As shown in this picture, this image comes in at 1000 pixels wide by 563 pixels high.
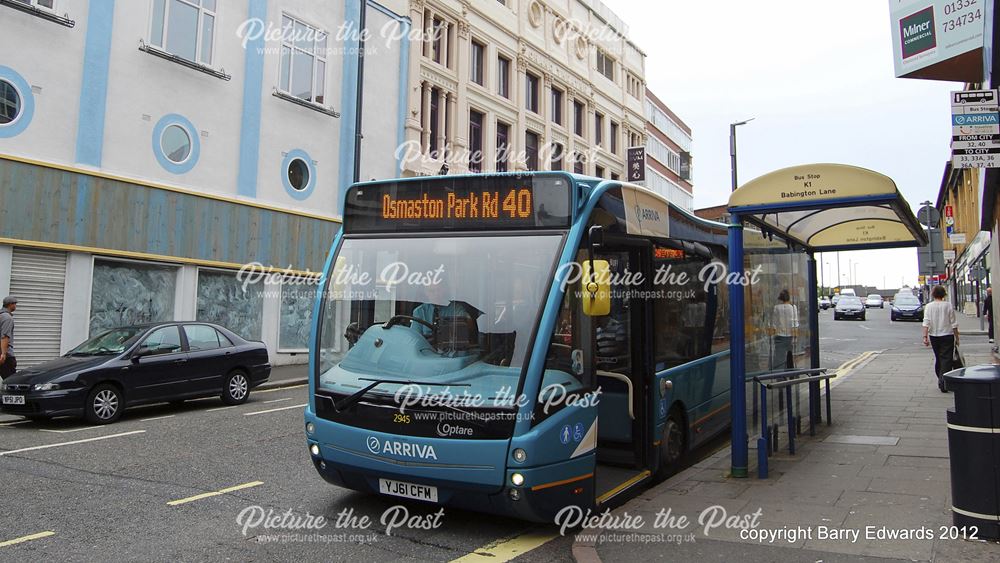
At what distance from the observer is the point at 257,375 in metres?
12.9

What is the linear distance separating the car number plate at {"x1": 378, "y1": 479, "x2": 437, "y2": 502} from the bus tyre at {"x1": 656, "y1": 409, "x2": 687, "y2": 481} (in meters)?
2.59

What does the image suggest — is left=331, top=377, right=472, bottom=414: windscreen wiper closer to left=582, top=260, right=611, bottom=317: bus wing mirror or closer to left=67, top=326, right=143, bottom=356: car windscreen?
left=582, top=260, right=611, bottom=317: bus wing mirror

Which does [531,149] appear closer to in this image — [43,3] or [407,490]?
[43,3]

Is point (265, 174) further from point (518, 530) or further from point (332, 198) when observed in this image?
point (518, 530)

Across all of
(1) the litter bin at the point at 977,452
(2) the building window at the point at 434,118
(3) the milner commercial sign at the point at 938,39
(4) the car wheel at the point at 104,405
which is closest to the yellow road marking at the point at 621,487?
(1) the litter bin at the point at 977,452

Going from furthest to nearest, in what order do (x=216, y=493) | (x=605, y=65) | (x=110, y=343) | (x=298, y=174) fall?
(x=605, y=65) < (x=298, y=174) < (x=110, y=343) < (x=216, y=493)

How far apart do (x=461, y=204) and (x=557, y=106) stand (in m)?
30.4

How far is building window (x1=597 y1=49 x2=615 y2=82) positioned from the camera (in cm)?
3909

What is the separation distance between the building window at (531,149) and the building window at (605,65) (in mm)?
8720

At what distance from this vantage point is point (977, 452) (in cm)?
463

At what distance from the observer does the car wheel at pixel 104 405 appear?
10094 mm

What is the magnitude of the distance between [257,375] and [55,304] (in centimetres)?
507

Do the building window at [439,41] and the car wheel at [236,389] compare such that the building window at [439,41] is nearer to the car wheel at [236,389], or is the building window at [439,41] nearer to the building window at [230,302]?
the building window at [230,302]

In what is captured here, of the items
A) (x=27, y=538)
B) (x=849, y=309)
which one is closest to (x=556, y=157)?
(x=849, y=309)
